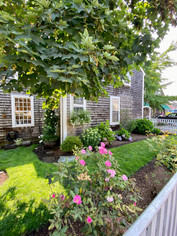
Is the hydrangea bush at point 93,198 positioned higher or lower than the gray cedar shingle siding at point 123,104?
lower

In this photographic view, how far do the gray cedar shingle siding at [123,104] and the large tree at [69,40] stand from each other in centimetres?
387

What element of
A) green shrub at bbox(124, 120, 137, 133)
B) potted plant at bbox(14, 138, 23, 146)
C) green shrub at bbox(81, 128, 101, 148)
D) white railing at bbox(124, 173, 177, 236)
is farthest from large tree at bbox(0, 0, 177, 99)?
green shrub at bbox(124, 120, 137, 133)

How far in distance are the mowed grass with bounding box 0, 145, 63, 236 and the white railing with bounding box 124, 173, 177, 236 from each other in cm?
99

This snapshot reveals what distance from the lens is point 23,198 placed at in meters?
2.20

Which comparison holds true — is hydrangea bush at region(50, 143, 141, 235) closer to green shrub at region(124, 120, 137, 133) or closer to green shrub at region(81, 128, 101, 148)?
green shrub at region(81, 128, 101, 148)

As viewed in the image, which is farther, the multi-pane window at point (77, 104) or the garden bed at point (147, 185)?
the multi-pane window at point (77, 104)

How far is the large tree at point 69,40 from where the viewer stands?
1150mm

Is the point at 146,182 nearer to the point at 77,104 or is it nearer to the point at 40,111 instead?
the point at 77,104

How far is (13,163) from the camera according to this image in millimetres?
3764

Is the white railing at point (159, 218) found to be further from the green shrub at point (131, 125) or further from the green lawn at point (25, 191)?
the green shrub at point (131, 125)

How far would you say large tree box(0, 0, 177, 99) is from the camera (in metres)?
1.15

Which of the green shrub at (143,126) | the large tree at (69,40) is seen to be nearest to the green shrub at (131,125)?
the green shrub at (143,126)

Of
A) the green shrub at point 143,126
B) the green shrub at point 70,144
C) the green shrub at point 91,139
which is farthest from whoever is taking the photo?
the green shrub at point 143,126

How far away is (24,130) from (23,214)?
16.2 feet
